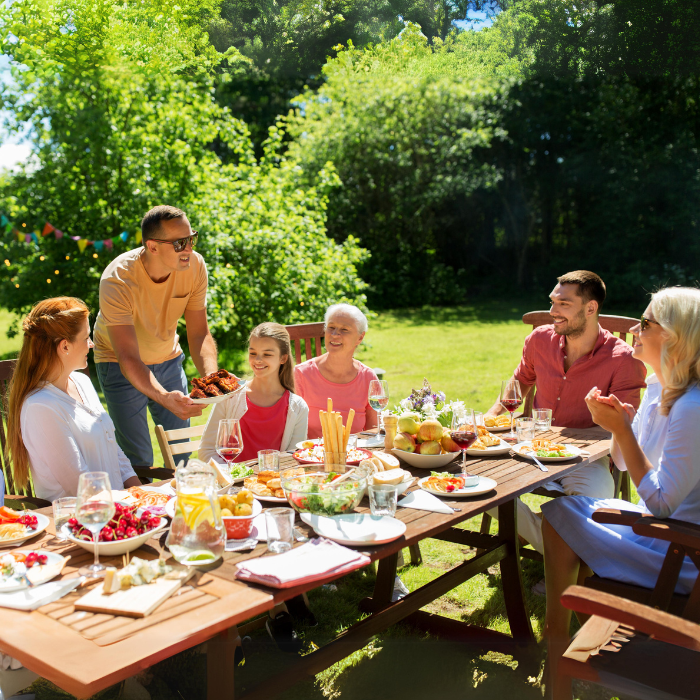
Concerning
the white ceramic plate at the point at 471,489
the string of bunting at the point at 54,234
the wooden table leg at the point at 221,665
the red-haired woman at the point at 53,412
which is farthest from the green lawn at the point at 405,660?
the string of bunting at the point at 54,234

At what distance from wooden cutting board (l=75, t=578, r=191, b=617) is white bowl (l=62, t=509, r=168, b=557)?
158mm

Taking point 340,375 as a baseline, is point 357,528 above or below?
below

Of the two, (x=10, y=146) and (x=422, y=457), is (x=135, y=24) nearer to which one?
(x=422, y=457)

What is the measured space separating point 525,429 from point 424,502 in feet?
3.01

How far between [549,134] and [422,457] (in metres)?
16.9

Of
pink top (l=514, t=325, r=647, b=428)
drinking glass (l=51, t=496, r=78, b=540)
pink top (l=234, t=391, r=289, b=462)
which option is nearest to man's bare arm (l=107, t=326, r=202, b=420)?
pink top (l=234, t=391, r=289, b=462)

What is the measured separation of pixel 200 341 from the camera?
4145mm

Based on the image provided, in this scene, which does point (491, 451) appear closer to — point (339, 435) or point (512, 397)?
point (512, 397)

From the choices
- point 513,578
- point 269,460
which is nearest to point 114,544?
point 269,460

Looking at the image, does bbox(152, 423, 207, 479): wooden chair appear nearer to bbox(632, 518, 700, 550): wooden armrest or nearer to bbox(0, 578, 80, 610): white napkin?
bbox(0, 578, 80, 610): white napkin

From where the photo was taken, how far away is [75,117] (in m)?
8.70

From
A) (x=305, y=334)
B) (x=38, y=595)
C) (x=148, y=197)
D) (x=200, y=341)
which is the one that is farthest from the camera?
(x=148, y=197)

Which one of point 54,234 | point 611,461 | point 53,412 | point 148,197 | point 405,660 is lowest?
point 405,660

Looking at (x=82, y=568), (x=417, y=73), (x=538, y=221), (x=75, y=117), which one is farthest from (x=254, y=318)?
(x=538, y=221)
